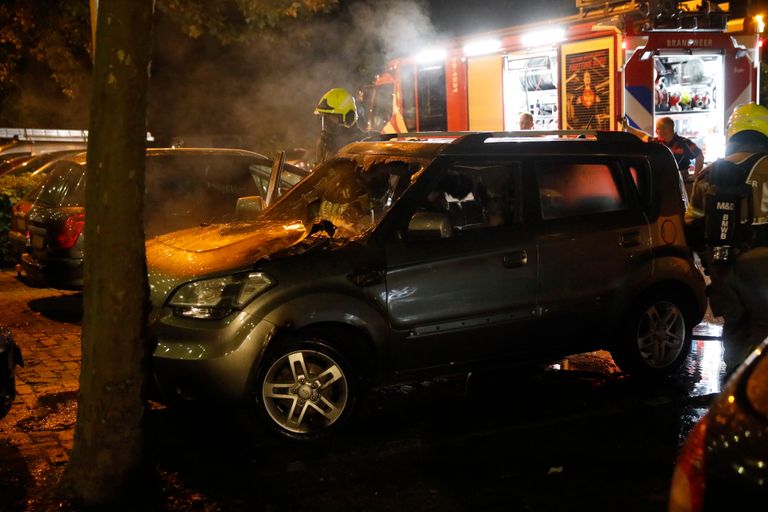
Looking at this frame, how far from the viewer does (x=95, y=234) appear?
4203 mm

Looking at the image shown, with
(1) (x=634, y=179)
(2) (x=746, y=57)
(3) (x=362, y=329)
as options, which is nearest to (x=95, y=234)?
(3) (x=362, y=329)

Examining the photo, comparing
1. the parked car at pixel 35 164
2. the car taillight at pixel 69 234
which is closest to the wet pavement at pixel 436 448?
the car taillight at pixel 69 234

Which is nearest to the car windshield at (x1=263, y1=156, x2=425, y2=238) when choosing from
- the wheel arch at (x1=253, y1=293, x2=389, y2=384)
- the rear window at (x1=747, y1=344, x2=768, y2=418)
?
the wheel arch at (x1=253, y1=293, x2=389, y2=384)

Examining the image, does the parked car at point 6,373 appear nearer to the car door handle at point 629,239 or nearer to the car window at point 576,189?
the car window at point 576,189

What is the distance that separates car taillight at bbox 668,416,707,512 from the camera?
2477 millimetres

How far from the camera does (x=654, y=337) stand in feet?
21.0

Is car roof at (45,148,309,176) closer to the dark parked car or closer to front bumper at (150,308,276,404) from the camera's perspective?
front bumper at (150,308,276,404)

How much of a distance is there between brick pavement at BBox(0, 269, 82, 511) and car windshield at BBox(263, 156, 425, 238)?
200 cm

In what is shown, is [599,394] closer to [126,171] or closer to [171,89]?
[126,171]

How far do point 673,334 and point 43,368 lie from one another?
4.82 metres

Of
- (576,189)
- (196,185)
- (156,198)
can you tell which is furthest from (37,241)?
(576,189)

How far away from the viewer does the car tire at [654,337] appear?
632 centimetres

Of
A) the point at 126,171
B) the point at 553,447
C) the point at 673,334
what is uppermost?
the point at 126,171

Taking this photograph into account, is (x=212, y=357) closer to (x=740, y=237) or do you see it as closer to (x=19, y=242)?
(x=740, y=237)
